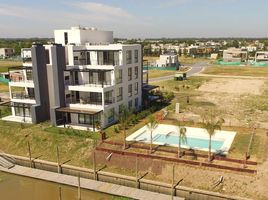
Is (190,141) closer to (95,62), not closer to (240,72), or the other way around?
(95,62)

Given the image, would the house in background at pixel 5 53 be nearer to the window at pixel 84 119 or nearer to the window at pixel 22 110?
the window at pixel 22 110

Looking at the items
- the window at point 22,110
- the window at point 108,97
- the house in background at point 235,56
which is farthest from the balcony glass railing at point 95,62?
the house in background at point 235,56

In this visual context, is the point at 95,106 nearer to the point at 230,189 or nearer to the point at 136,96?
the point at 136,96

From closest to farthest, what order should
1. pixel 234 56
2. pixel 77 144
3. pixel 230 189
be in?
pixel 230 189, pixel 77 144, pixel 234 56

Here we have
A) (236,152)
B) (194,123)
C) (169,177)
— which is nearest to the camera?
(169,177)

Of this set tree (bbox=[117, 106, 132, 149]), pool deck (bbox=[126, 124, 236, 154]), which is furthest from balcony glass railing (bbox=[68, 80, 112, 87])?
pool deck (bbox=[126, 124, 236, 154])

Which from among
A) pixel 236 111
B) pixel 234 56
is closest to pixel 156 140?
pixel 236 111
